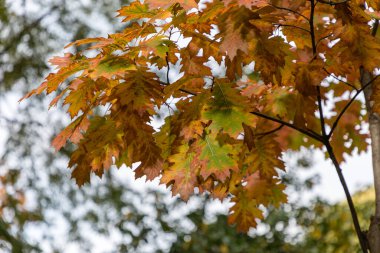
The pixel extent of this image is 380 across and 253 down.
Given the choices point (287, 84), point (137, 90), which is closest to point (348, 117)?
point (287, 84)

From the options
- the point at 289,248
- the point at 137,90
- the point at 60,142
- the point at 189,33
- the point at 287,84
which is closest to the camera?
the point at 137,90

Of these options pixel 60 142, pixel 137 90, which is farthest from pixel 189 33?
pixel 60 142

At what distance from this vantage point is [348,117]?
9.50 ft

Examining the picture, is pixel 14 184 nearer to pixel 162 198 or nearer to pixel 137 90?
pixel 162 198

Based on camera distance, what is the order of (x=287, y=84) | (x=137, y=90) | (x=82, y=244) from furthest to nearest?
(x=82, y=244) → (x=287, y=84) → (x=137, y=90)

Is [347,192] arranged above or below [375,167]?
below

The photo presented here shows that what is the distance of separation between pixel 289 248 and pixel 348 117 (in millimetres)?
2330

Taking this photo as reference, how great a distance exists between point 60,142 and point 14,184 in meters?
3.51

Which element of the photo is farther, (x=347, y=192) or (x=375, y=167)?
(x=375, y=167)

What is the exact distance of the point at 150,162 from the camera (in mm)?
1660

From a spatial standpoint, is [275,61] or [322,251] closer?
[275,61]

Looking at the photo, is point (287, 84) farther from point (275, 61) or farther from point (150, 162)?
point (150, 162)

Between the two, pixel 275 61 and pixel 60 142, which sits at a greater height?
pixel 275 61

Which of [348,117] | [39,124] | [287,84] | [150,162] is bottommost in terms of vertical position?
[150,162]
